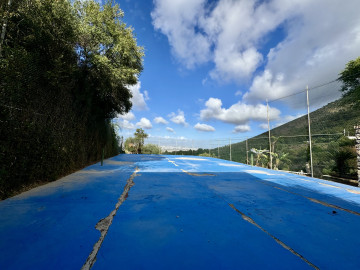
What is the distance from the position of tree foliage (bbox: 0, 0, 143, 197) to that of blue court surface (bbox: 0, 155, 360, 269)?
0.86 m

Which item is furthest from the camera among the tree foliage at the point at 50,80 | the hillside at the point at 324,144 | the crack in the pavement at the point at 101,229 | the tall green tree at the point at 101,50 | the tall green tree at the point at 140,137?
the tall green tree at the point at 140,137

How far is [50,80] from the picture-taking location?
4121mm

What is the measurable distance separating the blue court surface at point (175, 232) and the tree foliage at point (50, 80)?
863 millimetres

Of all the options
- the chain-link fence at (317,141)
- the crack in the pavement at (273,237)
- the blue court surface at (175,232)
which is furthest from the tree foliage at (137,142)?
the crack in the pavement at (273,237)

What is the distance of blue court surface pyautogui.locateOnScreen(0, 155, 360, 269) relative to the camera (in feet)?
4.51

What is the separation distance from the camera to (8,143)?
2660 mm

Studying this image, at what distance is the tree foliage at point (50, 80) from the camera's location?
2859 mm

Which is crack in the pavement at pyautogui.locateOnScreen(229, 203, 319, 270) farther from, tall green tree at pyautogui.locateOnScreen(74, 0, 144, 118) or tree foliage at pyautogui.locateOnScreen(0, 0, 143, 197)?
Answer: tall green tree at pyautogui.locateOnScreen(74, 0, 144, 118)

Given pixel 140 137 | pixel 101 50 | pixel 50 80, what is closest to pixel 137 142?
pixel 140 137

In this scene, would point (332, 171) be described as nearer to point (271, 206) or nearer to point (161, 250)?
point (271, 206)

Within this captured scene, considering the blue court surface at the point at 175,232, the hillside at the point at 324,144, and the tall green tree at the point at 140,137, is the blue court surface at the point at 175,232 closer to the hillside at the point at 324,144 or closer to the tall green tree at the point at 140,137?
the hillside at the point at 324,144

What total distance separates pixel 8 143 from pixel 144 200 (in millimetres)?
2409

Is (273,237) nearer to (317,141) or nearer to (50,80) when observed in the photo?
(50,80)

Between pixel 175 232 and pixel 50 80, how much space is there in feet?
15.3
